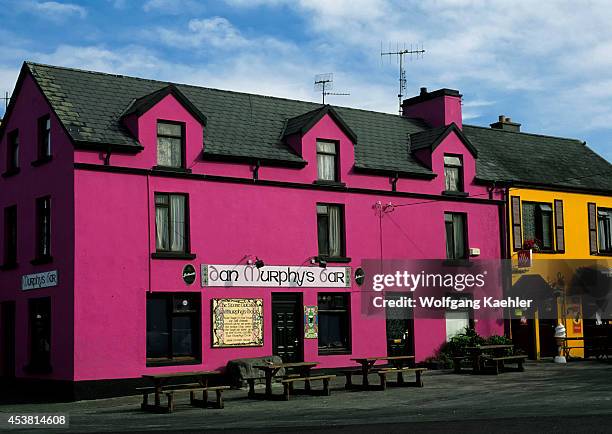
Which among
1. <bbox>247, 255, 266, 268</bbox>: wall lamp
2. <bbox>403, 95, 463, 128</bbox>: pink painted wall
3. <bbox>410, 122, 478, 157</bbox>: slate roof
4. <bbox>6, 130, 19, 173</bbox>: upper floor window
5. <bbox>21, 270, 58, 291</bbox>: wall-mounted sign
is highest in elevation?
<bbox>403, 95, 463, 128</bbox>: pink painted wall

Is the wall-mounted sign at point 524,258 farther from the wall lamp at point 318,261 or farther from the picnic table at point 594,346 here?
the wall lamp at point 318,261

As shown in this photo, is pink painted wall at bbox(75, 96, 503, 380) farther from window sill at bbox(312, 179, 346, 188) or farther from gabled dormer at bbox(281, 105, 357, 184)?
window sill at bbox(312, 179, 346, 188)

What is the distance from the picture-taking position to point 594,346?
109 feet

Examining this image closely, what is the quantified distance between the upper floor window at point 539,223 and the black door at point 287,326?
34.1ft

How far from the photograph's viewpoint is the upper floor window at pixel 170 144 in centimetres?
2655

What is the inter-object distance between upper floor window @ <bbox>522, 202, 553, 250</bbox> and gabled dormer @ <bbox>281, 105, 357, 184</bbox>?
8116mm

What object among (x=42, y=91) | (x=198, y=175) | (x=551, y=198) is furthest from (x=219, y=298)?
(x=551, y=198)

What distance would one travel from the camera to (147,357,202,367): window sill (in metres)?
25.5

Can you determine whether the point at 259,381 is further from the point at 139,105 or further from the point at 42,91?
the point at 42,91

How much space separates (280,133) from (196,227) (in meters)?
5.19

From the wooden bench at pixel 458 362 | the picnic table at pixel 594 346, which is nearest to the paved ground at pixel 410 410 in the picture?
the wooden bench at pixel 458 362

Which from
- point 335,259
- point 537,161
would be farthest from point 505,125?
point 335,259

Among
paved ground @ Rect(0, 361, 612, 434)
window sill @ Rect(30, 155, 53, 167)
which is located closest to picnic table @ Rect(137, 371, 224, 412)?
paved ground @ Rect(0, 361, 612, 434)

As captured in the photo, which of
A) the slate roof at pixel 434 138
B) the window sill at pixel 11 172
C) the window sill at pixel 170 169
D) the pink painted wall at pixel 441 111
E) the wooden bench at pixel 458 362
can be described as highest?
the pink painted wall at pixel 441 111
